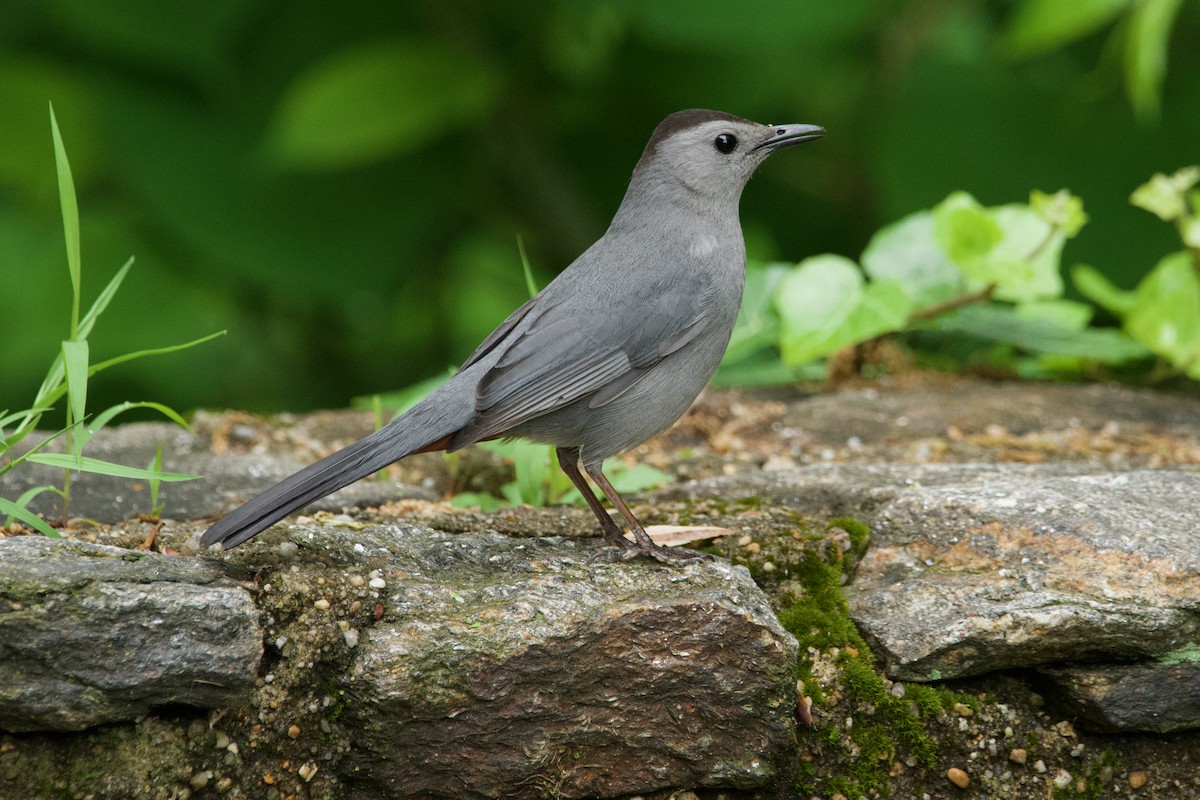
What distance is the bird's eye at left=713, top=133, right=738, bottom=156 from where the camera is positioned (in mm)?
3768

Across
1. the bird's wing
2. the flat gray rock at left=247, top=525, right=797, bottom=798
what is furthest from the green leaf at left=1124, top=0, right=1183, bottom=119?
the flat gray rock at left=247, top=525, right=797, bottom=798

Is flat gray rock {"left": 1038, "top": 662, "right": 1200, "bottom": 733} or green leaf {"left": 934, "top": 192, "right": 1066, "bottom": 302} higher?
green leaf {"left": 934, "top": 192, "right": 1066, "bottom": 302}

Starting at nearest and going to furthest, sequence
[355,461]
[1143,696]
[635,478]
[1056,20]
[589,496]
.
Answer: [1143,696] < [355,461] < [589,496] < [635,478] < [1056,20]

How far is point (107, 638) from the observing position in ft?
7.43

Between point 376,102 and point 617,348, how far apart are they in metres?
2.35

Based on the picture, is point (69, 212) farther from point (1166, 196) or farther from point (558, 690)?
point (1166, 196)

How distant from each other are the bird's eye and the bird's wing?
0.56 metres

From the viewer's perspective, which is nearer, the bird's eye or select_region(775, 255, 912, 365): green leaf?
the bird's eye

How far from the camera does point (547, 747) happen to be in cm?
249

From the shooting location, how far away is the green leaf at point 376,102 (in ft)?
16.3

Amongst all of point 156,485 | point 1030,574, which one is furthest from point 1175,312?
point 156,485

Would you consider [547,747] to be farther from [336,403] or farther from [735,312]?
[336,403]

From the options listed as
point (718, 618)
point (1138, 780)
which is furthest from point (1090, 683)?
point (718, 618)

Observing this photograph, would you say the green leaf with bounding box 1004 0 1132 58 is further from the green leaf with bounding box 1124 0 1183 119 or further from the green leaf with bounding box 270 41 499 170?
the green leaf with bounding box 270 41 499 170
